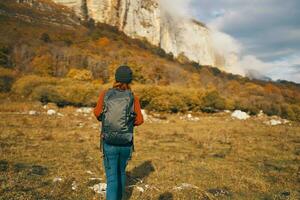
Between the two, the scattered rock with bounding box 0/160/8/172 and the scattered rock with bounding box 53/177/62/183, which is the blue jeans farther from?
the scattered rock with bounding box 0/160/8/172

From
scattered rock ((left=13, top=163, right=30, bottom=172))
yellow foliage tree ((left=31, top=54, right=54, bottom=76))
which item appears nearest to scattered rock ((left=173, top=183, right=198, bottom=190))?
scattered rock ((left=13, top=163, right=30, bottom=172))

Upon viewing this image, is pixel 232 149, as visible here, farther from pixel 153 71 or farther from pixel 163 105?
pixel 153 71

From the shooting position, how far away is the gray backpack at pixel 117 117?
5594 millimetres

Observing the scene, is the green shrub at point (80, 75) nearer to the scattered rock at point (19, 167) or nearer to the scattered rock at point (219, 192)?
the scattered rock at point (19, 167)

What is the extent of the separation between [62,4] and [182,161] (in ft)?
354

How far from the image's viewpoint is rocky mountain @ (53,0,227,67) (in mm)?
113750

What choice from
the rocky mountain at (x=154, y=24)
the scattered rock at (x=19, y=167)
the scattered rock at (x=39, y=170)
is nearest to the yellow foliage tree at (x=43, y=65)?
the scattered rock at (x=19, y=167)

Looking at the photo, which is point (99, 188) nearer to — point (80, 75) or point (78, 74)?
point (80, 75)

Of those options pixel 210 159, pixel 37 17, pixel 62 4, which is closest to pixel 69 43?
pixel 37 17

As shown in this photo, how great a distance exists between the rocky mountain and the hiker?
110m

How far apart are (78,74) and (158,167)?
40.1 m

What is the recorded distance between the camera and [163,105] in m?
35.8

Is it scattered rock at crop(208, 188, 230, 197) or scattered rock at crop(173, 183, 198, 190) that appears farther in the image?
scattered rock at crop(173, 183, 198, 190)

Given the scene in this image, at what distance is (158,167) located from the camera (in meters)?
10.4
